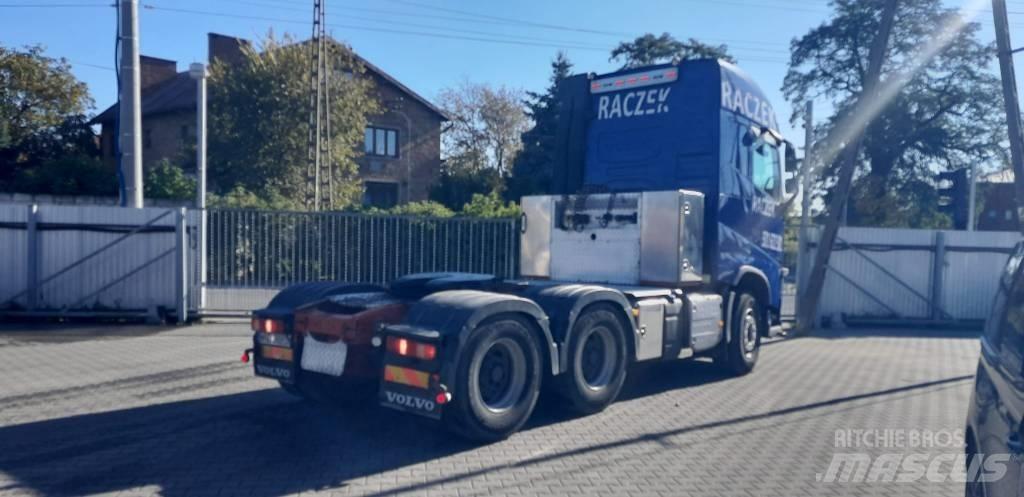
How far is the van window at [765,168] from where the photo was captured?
10.7 metres

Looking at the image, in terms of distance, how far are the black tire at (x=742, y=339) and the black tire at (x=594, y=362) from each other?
8.10 ft

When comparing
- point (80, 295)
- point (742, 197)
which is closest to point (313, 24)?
point (80, 295)

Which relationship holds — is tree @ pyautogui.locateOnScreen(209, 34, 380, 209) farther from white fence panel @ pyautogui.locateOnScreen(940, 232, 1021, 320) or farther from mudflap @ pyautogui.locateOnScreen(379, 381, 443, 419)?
mudflap @ pyautogui.locateOnScreen(379, 381, 443, 419)

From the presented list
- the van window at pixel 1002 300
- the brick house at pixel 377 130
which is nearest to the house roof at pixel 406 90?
the brick house at pixel 377 130

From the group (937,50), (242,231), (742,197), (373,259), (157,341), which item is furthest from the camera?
(937,50)

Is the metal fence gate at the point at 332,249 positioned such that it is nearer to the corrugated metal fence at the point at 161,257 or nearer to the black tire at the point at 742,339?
the corrugated metal fence at the point at 161,257

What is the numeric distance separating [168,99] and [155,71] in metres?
5.50

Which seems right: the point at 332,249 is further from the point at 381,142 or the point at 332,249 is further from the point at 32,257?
the point at 381,142

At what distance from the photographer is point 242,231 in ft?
50.3

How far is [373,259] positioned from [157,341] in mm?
4932

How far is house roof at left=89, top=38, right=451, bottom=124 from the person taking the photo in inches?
1455

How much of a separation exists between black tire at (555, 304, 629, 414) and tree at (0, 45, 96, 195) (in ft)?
103

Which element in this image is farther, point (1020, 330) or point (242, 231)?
point (242, 231)

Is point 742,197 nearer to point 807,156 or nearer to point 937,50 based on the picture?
point 807,156
